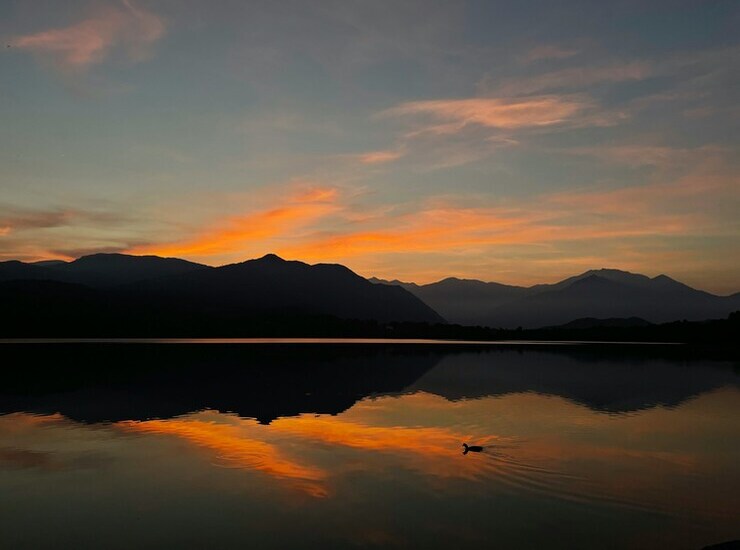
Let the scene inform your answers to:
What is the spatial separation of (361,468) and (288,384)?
35708mm

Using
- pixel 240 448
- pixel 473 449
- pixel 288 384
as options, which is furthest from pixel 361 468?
pixel 288 384

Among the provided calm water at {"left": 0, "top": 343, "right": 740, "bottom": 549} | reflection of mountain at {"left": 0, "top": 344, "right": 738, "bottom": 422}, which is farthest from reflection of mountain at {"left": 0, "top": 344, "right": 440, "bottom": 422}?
calm water at {"left": 0, "top": 343, "right": 740, "bottom": 549}

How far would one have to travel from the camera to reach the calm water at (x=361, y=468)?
61.6ft

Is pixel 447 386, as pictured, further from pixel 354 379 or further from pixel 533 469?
pixel 533 469

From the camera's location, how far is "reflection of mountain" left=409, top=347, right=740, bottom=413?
5434cm

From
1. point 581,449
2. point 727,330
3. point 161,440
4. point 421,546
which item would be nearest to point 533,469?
point 581,449

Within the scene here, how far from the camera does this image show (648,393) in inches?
2331

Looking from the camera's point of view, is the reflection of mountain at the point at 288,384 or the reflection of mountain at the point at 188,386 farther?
the reflection of mountain at the point at 288,384

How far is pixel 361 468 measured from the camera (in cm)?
2677

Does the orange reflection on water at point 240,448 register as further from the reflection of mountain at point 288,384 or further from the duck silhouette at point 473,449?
the duck silhouette at point 473,449

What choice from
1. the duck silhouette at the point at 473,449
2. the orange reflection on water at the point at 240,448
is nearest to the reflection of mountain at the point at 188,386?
the orange reflection on water at the point at 240,448

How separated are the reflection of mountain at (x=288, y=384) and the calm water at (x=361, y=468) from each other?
56 centimetres

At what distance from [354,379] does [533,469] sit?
4330 cm

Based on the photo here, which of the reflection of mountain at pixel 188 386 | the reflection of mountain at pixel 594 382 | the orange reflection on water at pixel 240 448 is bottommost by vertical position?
the orange reflection on water at pixel 240 448
